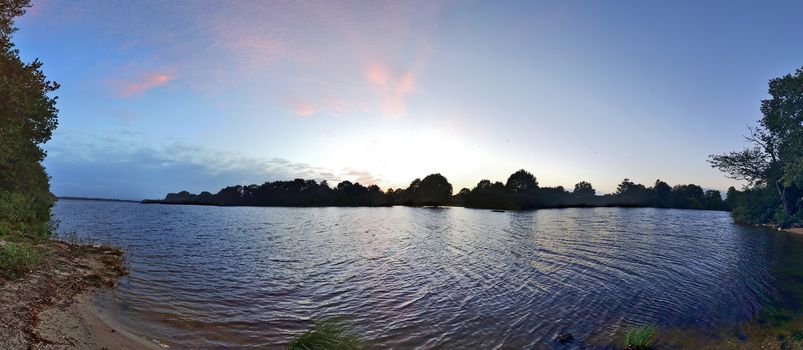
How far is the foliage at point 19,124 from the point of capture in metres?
24.5

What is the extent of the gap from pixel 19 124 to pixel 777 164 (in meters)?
123

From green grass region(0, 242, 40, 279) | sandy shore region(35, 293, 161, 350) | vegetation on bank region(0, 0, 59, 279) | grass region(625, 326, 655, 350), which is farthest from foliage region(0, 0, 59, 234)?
grass region(625, 326, 655, 350)

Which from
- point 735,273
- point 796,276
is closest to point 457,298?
point 735,273

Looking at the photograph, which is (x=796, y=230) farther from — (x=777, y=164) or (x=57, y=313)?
(x=57, y=313)

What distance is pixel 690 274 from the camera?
27.0 m

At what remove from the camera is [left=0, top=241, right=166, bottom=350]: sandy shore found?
9.59 m

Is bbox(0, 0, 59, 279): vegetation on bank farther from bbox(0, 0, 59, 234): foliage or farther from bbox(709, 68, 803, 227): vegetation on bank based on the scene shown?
bbox(709, 68, 803, 227): vegetation on bank

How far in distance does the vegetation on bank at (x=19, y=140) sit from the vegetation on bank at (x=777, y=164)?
84396 mm

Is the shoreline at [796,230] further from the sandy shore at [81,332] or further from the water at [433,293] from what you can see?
the sandy shore at [81,332]

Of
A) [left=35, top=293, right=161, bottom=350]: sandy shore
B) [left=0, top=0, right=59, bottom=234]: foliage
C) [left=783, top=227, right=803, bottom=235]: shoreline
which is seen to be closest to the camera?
[left=35, top=293, right=161, bottom=350]: sandy shore

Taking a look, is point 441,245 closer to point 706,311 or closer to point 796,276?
point 706,311

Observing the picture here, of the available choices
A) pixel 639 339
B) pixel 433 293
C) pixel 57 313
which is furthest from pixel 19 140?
pixel 639 339

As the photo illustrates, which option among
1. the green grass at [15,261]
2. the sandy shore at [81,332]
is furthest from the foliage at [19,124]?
the sandy shore at [81,332]

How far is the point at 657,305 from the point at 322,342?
18.7 m
